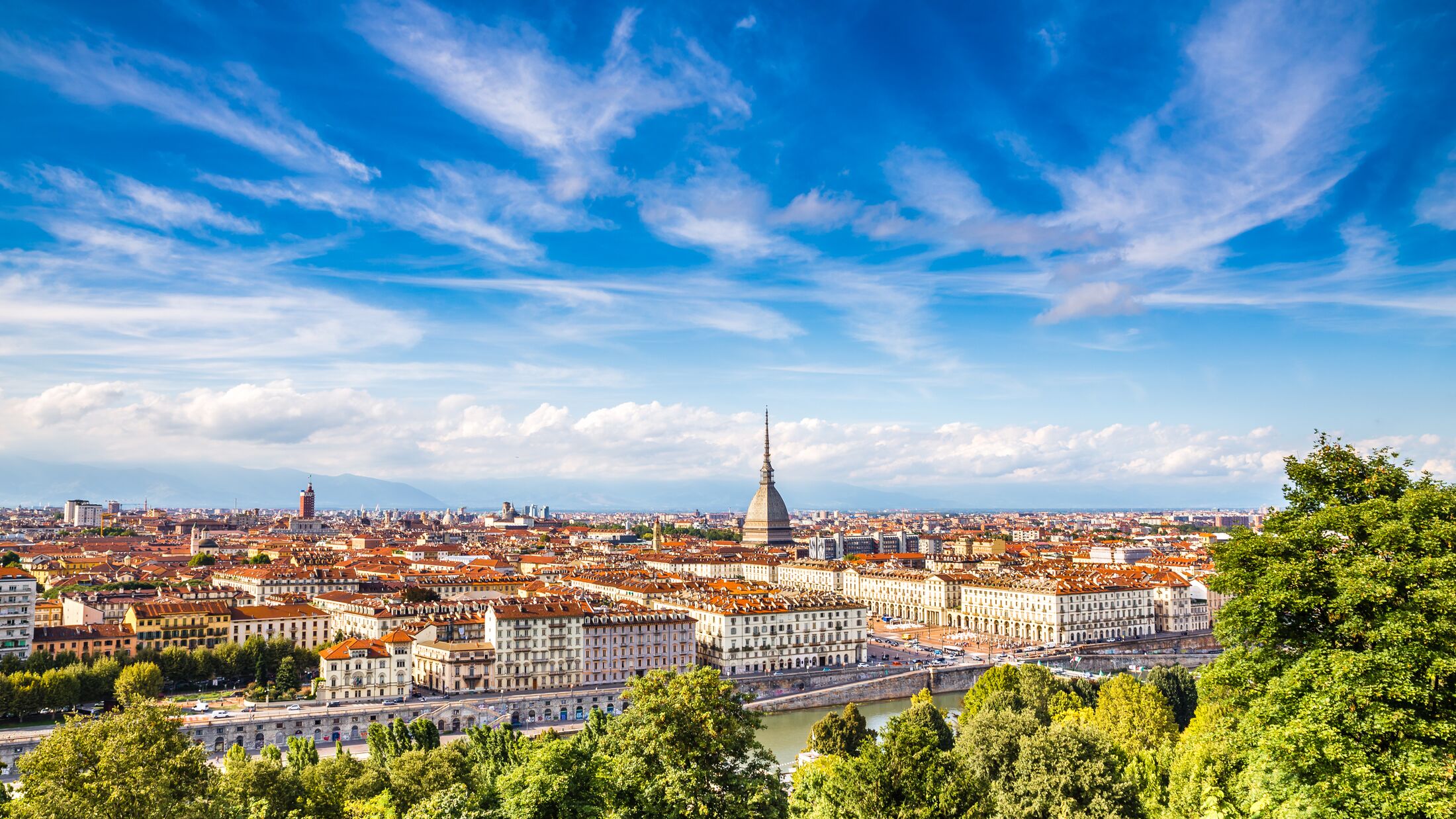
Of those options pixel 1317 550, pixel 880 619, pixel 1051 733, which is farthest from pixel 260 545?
pixel 1317 550

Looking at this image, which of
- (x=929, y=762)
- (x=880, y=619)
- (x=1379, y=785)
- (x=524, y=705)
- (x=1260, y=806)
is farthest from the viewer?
(x=880, y=619)

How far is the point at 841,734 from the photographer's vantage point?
139ft

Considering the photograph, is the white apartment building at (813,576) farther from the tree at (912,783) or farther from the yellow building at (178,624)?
the tree at (912,783)

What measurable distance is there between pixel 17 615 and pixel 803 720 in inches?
1688

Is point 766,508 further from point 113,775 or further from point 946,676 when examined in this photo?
point 113,775

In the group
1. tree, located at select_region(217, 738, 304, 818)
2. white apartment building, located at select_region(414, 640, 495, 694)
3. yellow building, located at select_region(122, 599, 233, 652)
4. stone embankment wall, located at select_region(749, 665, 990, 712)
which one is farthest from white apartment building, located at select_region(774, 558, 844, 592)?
tree, located at select_region(217, 738, 304, 818)

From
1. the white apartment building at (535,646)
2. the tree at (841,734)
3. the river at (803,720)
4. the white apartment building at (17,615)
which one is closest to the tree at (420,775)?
the tree at (841,734)

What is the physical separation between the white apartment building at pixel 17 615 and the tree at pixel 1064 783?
55360mm

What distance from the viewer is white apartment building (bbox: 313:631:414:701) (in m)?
56.0

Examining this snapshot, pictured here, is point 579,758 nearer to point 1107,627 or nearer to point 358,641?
point 358,641

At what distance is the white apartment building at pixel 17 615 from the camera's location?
59.7m

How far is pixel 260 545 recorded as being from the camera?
141000mm

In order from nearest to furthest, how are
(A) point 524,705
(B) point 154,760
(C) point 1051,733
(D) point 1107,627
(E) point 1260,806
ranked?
(B) point 154,760 < (E) point 1260,806 < (C) point 1051,733 < (A) point 524,705 < (D) point 1107,627

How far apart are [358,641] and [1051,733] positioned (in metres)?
41.1
